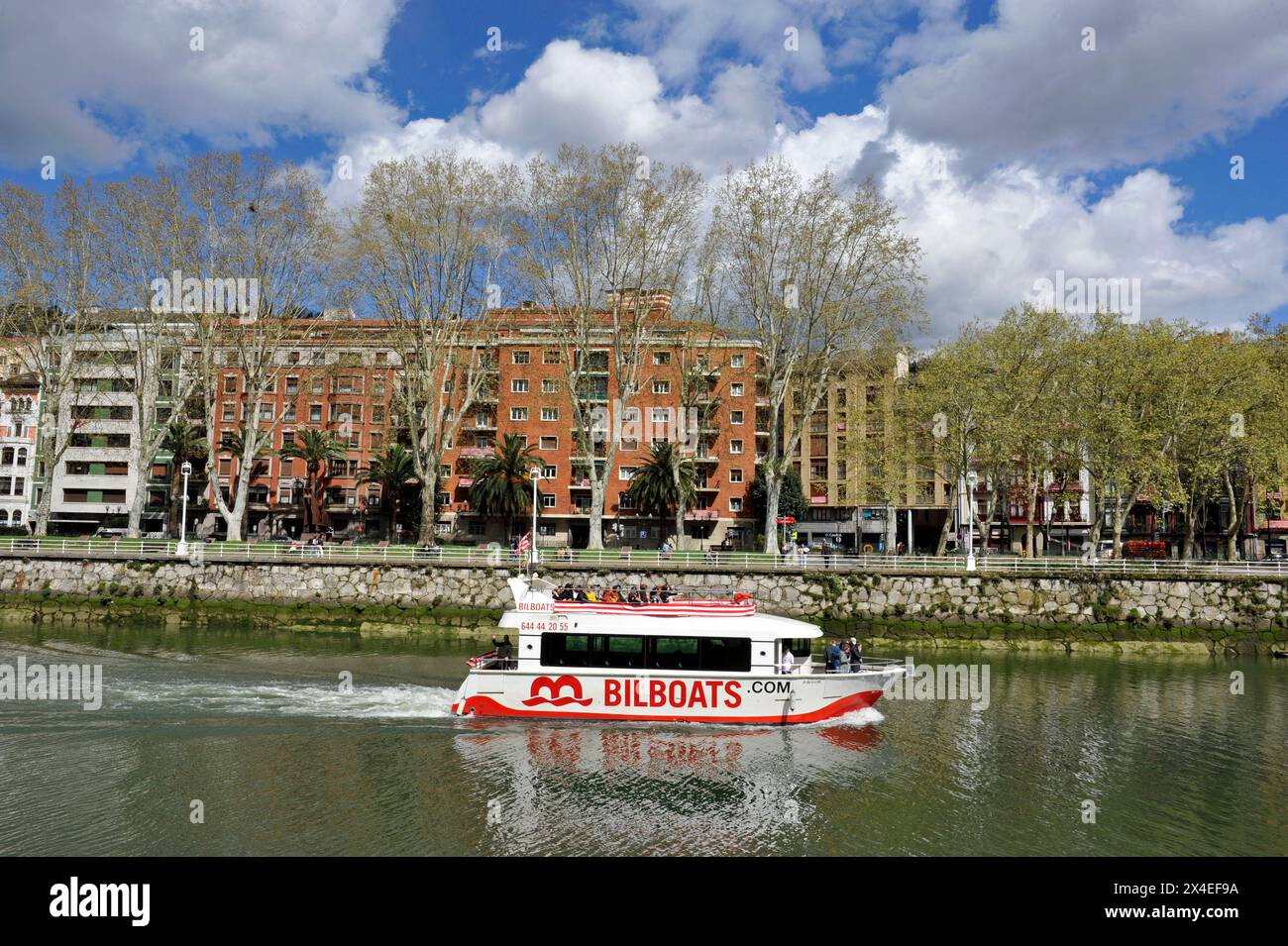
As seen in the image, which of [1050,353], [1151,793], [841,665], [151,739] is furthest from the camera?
[1050,353]

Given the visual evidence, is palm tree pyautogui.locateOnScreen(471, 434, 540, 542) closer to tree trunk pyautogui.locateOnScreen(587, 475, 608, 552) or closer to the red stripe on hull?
tree trunk pyautogui.locateOnScreen(587, 475, 608, 552)

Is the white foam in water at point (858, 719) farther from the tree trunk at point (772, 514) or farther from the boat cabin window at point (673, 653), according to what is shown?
the tree trunk at point (772, 514)

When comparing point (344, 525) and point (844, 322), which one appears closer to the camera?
point (844, 322)

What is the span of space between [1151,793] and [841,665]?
8.68 metres

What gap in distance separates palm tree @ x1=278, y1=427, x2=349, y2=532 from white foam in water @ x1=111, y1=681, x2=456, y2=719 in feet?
144

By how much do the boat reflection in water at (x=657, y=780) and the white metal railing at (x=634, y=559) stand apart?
1942cm

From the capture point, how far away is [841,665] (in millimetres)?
25766

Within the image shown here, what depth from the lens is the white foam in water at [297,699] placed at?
Result: 79.0 feet

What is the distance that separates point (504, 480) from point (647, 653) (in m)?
43.3

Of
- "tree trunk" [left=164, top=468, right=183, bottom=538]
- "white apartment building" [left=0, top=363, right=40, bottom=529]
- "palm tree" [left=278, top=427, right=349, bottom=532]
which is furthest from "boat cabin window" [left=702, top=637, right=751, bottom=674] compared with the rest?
"white apartment building" [left=0, top=363, right=40, bottom=529]

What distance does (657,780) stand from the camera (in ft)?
64.1
